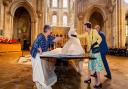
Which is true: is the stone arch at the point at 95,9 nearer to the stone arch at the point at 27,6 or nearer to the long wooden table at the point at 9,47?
the stone arch at the point at 27,6

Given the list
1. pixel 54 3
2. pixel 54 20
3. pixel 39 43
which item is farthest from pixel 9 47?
pixel 54 3

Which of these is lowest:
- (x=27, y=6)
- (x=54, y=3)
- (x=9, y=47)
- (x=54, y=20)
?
(x=9, y=47)

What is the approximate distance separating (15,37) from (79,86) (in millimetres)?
23595

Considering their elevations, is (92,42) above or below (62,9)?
below

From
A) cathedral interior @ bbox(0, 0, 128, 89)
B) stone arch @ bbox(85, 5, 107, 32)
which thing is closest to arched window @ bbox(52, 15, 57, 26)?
cathedral interior @ bbox(0, 0, 128, 89)

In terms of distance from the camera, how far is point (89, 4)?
2527cm

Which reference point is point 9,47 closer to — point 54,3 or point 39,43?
point 39,43

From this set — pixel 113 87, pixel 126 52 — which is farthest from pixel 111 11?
pixel 113 87

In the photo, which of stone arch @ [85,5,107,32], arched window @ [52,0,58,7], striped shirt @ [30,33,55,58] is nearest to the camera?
striped shirt @ [30,33,55,58]

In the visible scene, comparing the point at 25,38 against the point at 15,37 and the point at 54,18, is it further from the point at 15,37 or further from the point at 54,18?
the point at 54,18

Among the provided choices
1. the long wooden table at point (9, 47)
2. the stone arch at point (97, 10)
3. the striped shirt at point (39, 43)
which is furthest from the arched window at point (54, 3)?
the striped shirt at point (39, 43)

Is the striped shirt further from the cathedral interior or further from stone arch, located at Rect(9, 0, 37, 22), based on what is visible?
stone arch, located at Rect(9, 0, 37, 22)

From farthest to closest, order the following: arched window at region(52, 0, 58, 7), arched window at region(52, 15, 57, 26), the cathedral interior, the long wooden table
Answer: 1. arched window at region(52, 0, 58, 7)
2. arched window at region(52, 15, 57, 26)
3. the cathedral interior
4. the long wooden table

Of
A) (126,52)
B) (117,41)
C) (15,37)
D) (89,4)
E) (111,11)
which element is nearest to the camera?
(126,52)
